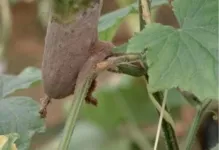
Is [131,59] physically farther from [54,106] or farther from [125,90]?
[54,106]

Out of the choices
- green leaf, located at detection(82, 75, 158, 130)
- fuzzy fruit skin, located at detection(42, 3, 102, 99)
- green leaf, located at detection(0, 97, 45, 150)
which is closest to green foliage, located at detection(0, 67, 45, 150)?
green leaf, located at detection(0, 97, 45, 150)

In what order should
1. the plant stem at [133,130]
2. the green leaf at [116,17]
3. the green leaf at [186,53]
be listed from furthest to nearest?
the plant stem at [133,130] → the green leaf at [116,17] → the green leaf at [186,53]

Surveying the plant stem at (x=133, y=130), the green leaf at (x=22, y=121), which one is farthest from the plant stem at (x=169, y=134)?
the plant stem at (x=133, y=130)

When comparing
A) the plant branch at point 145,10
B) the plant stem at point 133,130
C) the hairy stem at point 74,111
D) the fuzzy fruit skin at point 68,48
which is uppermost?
the plant branch at point 145,10

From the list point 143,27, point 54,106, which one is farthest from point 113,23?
point 54,106

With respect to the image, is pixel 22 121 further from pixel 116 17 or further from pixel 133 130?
pixel 133 130

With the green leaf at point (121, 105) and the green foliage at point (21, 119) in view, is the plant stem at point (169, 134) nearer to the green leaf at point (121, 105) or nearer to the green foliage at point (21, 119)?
the green foliage at point (21, 119)

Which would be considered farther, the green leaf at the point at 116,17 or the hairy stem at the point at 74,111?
the green leaf at the point at 116,17
